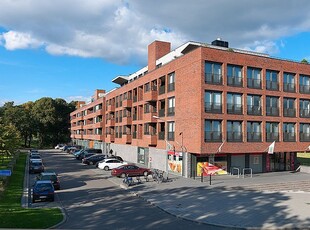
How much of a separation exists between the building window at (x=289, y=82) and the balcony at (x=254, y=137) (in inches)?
264

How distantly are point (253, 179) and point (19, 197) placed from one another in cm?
2200

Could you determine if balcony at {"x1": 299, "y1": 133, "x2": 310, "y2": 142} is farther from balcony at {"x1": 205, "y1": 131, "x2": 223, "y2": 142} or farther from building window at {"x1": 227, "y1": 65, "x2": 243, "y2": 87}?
balcony at {"x1": 205, "y1": 131, "x2": 223, "y2": 142}

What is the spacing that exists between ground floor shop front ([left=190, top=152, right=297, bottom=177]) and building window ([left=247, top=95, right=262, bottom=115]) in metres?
5.03

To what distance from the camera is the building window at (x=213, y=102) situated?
33478 millimetres

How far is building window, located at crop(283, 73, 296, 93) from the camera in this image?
38.4 metres

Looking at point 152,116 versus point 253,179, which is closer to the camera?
point 253,179

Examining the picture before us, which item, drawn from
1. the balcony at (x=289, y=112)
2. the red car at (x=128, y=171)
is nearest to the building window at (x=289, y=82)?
the balcony at (x=289, y=112)

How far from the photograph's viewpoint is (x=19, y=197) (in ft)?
80.1

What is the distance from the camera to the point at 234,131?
114ft

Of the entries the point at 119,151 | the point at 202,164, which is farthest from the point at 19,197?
the point at 119,151

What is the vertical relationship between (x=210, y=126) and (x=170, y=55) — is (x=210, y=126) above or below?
below

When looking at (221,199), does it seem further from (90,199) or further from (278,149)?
(278,149)

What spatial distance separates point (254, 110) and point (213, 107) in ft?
18.2

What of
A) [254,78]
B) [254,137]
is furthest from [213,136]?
[254,78]
